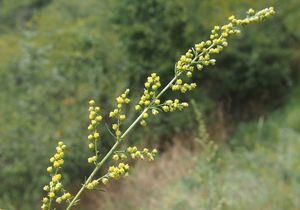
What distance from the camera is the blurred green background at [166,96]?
799 centimetres

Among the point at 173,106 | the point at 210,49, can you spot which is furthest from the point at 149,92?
the point at 210,49

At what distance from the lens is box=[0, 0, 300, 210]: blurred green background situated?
7.99m

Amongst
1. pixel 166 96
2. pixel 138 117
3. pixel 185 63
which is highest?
pixel 166 96

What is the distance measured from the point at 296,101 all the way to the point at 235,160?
11.9 ft

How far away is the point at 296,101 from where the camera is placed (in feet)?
37.6

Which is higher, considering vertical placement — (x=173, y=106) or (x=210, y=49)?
(x=210, y=49)

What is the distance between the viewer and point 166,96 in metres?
10.0

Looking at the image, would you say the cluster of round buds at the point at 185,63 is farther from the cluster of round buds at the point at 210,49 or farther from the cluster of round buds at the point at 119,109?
the cluster of round buds at the point at 119,109

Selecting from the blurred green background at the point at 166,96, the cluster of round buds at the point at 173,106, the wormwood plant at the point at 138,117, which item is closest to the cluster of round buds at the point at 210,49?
the wormwood plant at the point at 138,117

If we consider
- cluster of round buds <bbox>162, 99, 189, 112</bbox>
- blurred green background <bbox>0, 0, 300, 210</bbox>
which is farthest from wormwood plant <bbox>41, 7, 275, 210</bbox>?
blurred green background <bbox>0, 0, 300, 210</bbox>

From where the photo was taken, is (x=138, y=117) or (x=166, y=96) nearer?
(x=138, y=117)

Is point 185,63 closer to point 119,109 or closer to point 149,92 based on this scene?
point 149,92

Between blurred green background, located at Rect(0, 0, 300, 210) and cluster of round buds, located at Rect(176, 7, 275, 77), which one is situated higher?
blurred green background, located at Rect(0, 0, 300, 210)

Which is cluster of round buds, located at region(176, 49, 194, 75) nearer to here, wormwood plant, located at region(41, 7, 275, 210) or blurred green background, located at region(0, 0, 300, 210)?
wormwood plant, located at region(41, 7, 275, 210)
